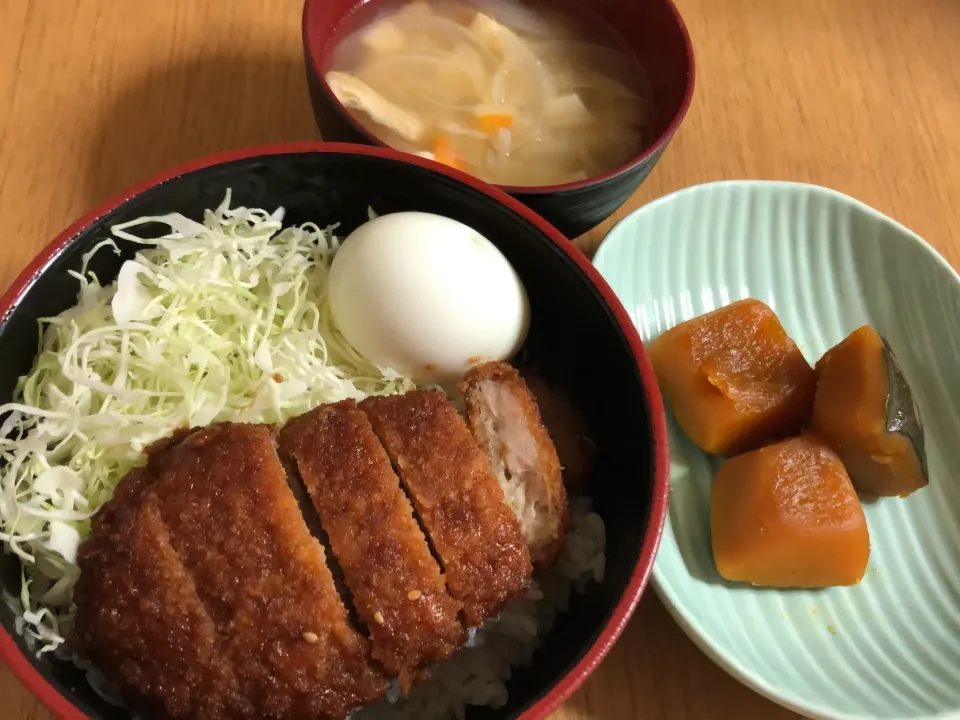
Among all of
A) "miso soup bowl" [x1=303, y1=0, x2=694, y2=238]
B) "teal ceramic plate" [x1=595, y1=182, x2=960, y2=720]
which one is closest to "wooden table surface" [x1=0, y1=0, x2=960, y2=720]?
"teal ceramic plate" [x1=595, y1=182, x2=960, y2=720]

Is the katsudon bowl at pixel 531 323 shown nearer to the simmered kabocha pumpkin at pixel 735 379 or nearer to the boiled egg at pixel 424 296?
the boiled egg at pixel 424 296

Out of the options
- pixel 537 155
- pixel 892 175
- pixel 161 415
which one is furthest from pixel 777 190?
pixel 161 415

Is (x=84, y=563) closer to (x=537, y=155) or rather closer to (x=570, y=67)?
(x=537, y=155)

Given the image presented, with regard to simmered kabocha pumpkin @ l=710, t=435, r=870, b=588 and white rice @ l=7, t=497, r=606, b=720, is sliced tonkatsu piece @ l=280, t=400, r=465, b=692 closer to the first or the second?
white rice @ l=7, t=497, r=606, b=720

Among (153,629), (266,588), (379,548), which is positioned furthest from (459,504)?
(153,629)

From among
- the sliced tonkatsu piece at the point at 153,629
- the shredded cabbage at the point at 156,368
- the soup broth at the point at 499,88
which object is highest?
the soup broth at the point at 499,88

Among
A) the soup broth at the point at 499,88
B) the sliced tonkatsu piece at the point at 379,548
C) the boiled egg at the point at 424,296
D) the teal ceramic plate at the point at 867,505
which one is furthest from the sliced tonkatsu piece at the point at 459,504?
the soup broth at the point at 499,88
